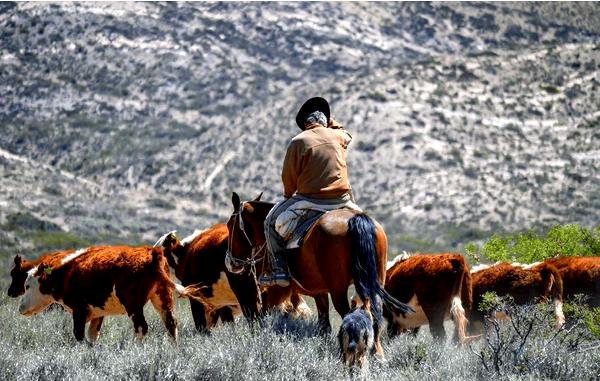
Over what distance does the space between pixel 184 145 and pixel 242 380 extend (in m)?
65.1

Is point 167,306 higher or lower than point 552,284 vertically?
lower

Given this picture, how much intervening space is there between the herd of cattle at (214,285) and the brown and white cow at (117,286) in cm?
1

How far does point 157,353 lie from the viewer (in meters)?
8.59

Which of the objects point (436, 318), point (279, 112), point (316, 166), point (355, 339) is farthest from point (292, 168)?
point (279, 112)

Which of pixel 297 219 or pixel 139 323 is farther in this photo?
pixel 139 323

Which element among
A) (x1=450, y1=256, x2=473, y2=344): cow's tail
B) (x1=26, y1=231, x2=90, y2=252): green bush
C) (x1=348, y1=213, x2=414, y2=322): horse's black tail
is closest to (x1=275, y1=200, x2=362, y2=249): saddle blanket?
(x1=348, y1=213, x2=414, y2=322): horse's black tail

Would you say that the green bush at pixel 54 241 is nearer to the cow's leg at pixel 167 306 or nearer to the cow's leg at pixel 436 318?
the cow's leg at pixel 167 306

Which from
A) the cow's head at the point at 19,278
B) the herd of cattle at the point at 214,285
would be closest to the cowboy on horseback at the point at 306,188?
the herd of cattle at the point at 214,285

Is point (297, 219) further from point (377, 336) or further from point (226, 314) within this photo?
point (226, 314)

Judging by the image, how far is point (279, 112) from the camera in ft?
230

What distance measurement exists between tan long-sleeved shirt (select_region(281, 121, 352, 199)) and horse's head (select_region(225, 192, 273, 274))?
822mm

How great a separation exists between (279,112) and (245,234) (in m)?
59.0

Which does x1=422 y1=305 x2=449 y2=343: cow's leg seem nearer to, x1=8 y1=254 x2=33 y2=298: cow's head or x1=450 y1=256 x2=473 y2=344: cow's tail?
x1=450 y1=256 x2=473 y2=344: cow's tail

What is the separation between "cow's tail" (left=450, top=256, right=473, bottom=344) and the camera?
1229cm
